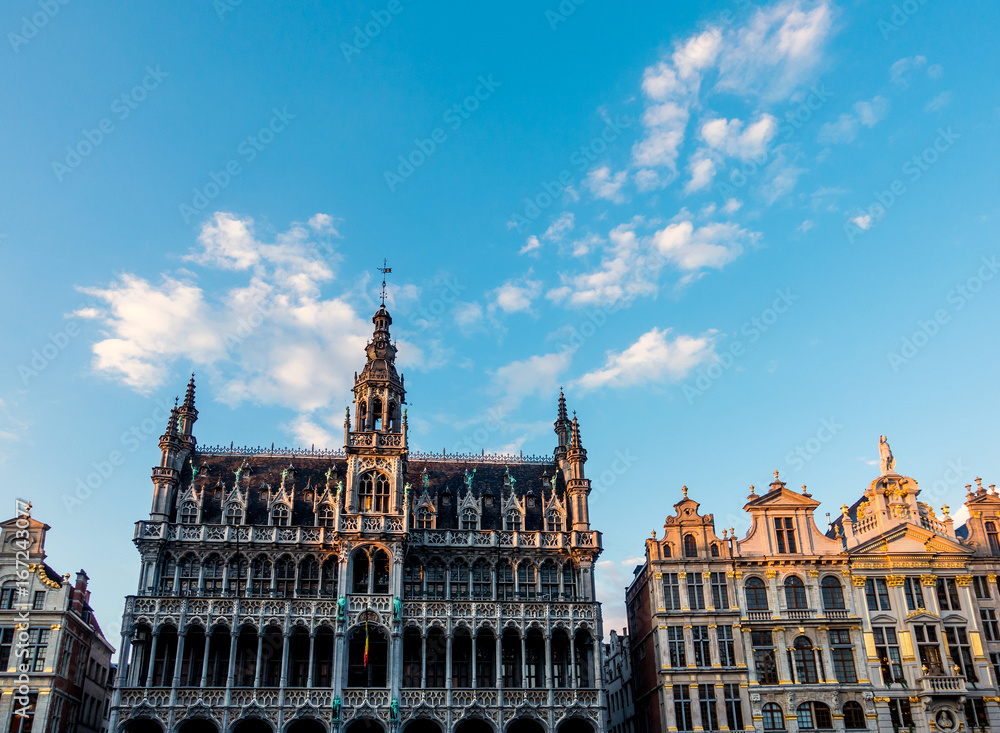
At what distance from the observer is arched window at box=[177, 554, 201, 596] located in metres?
62.0

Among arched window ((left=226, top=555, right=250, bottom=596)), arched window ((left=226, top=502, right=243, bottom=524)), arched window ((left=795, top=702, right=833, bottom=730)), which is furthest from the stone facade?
arched window ((left=795, top=702, right=833, bottom=730))

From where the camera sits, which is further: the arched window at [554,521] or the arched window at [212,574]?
the arched window at [554,521]

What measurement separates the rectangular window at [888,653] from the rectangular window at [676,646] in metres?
13.9

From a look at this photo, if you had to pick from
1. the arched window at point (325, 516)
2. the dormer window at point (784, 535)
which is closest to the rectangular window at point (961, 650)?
the dormer window at point (784, 535)

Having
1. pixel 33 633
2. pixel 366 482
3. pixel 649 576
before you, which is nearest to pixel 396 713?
pixel 366 482

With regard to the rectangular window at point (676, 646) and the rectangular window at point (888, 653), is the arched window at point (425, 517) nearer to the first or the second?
the rectangular window at point (676, 646)

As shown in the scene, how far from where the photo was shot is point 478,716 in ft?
190

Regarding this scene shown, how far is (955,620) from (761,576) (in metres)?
14.1

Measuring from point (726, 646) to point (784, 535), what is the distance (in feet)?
32.2

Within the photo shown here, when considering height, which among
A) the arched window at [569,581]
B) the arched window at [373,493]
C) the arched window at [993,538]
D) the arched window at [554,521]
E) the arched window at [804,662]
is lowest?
the arched window at [804,662]

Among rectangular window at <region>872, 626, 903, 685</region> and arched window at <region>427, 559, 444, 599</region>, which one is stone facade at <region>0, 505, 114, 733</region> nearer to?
arched window at <region>427, 559, 444, 599</region>

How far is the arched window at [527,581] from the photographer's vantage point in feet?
210

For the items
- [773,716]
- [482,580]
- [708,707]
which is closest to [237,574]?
[482,580]

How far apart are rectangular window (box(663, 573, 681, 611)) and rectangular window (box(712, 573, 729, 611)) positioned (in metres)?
2.60
